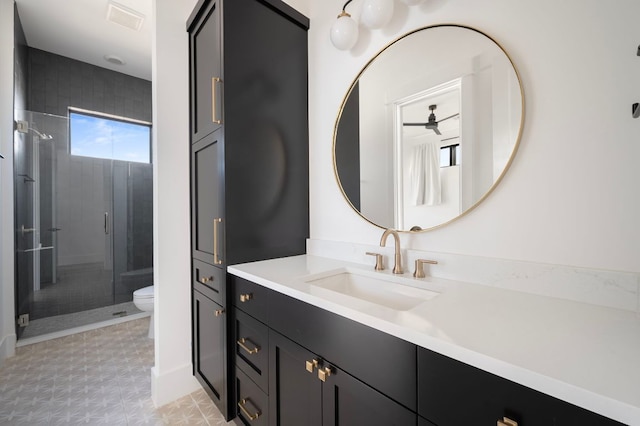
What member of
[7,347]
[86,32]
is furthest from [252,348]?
[86,32]

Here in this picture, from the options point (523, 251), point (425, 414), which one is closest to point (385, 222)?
point (523, 251)

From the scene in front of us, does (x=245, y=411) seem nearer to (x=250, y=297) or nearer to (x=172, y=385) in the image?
(x=250, y=297)

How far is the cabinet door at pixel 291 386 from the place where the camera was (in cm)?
89

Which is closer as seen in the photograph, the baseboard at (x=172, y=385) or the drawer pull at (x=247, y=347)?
the drawer pull at (x=247, y=347)

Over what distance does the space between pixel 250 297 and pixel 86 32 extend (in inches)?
127

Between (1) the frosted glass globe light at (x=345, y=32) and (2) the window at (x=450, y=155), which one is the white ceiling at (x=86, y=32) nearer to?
(1) the frosted glass globe light at (x=345, y=32)

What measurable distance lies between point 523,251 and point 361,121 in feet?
3.15

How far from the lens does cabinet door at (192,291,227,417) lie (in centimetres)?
138

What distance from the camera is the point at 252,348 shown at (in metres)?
1.19

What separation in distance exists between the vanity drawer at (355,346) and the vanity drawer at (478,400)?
0.12 ft

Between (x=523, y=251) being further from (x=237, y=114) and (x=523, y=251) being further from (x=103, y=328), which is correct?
(x=103, y=328)

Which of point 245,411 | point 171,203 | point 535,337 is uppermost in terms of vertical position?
point 171,203

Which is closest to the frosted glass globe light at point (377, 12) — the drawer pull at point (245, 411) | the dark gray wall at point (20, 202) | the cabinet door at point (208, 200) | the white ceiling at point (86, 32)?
the cabinet door at point (208, 200)

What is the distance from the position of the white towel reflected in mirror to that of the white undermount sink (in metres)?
0.38
